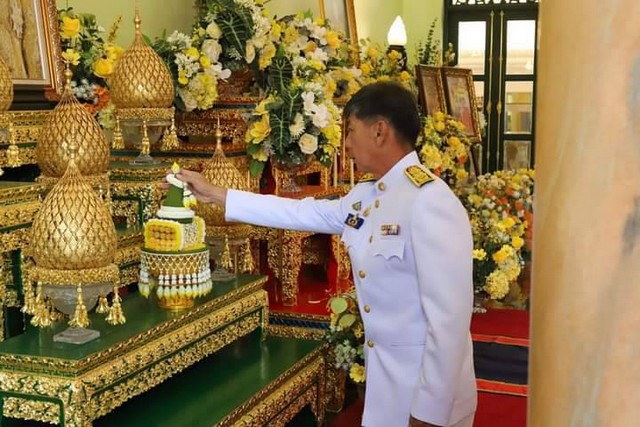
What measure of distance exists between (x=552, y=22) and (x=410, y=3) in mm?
7407

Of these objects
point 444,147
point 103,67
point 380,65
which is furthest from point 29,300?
point 380,65

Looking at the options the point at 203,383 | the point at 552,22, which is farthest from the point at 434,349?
the point at 552,22

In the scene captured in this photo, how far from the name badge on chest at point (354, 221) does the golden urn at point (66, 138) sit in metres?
0.74

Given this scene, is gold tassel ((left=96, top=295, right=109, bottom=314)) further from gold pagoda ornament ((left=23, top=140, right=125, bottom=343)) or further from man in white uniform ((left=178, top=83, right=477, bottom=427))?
man in white uniform ((left=178, top=83, right=477, bottom=427))

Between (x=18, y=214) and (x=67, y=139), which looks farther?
(x=67, y=139)

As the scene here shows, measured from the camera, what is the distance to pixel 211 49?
297 cm

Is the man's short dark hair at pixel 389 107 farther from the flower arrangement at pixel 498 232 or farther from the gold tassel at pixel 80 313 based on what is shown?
the flower arrangement at pixel 498 232

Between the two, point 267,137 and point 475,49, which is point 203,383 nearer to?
point 267,137

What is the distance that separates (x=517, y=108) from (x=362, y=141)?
6.08m

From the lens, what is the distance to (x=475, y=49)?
765 centimetres

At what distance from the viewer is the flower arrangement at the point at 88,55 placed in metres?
2.57

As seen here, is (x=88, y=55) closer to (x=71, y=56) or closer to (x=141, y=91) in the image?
(x=71, y=56)

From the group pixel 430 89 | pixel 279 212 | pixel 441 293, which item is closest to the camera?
pixel 441 293

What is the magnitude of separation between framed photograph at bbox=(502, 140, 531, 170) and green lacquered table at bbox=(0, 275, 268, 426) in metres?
5.80
